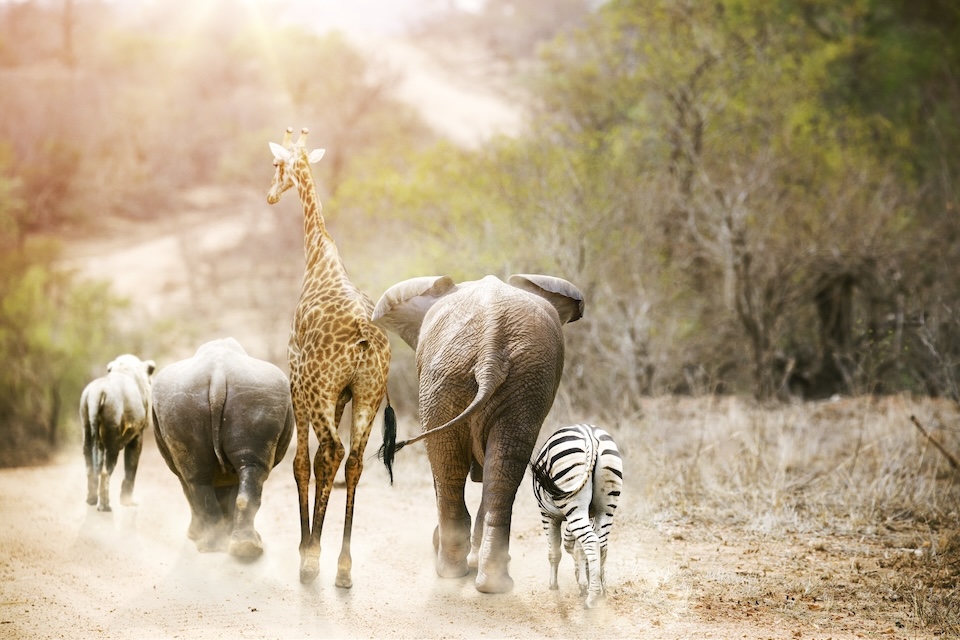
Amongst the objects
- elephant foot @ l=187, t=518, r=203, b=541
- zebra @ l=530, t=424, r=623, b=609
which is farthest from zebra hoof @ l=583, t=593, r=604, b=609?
elephant foot @ l=187, t=518, r=203, b=541

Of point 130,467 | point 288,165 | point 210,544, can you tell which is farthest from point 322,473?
point 130,467

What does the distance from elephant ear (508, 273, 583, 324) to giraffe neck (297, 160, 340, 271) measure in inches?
46.6

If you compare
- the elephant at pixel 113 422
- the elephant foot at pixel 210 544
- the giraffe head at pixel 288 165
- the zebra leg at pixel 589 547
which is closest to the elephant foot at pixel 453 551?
the zebra leg at pixel 589 547

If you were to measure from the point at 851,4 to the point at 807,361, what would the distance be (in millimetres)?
10749

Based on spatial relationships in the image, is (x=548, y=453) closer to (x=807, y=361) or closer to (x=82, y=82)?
(x=807, y=361)

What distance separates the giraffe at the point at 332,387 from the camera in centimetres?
527

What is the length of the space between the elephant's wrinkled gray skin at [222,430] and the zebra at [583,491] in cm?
178

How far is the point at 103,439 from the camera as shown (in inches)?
269

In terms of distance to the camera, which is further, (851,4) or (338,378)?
(851,4)

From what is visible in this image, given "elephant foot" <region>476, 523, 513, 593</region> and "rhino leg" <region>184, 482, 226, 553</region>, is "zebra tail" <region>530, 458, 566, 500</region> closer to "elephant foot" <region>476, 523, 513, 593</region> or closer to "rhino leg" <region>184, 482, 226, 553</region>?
"elephant foot" <region>476, 523, 513, 593</region>

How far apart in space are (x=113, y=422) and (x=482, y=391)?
3268 mm

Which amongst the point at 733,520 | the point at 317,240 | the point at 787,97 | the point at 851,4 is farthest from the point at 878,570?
the point at 851,4

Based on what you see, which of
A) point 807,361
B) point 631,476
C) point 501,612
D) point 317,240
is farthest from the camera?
point 807,361

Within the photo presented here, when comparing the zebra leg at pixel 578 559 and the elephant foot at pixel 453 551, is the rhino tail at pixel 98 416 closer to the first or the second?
the elephant foot at pixel 453 551
